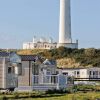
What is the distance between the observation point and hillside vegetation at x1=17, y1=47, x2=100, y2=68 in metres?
69.0

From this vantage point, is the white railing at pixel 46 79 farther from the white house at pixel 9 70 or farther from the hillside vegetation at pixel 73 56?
the hillside vegetation at pixel 73 56

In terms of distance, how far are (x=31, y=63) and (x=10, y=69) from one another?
1848 millimetres

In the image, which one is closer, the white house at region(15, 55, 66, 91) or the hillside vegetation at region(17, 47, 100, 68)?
the white house at region(15, 55, 66, 91)

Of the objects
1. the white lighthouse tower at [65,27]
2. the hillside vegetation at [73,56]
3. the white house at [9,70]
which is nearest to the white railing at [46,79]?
the white house at [9,70]

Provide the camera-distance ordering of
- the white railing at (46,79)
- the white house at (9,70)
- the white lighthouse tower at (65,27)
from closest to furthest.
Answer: the white house at (9,70)
the white railing at (46,79)
the white lighthouse tower at (65,27)

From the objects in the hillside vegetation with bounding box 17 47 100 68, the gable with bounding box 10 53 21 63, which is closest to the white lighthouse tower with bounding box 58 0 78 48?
the hillside vegetation with bounding box 17 47 100 68

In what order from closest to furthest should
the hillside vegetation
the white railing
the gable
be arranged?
the gable, the white railing, the hillside vegetation

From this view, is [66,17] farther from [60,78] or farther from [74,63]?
[60,78]

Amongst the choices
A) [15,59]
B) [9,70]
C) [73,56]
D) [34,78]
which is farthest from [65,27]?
[9,70]

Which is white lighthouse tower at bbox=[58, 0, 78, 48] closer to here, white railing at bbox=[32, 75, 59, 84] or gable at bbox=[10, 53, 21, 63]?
white railing at bbox=[32, 75, 59, 84]

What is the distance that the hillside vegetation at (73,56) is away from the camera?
69.0 meters

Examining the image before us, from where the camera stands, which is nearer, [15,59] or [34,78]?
[15,59]

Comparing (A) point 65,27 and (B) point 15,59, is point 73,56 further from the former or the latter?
(B) point 15,59

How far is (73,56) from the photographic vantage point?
73.5 metres
